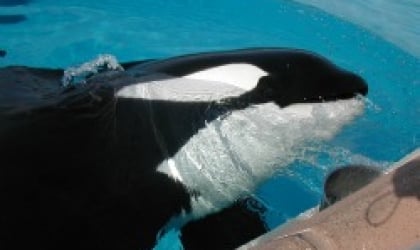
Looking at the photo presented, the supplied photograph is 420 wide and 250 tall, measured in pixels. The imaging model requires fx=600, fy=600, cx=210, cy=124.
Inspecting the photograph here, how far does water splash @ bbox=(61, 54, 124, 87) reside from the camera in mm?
4922

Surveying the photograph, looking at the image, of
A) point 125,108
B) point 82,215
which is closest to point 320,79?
point 125,108

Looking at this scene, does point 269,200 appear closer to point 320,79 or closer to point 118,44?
point 320,79

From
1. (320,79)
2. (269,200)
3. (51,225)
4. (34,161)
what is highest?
(320,79)

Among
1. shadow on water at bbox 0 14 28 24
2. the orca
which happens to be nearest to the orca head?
the orca

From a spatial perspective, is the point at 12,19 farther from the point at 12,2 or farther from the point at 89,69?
the point at 89,69

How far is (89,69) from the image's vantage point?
17.5 ft

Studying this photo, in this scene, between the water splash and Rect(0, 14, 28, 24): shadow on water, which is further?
Rect(0, 14, 28, 24): shadow on water

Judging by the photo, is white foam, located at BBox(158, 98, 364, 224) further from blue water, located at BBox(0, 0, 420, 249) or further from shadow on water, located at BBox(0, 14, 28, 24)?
shadow on water, located at BBox(0, 14, 28, 24)

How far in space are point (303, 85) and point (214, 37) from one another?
4.93 meters

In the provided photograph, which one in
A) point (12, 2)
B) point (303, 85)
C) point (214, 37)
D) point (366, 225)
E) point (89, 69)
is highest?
point (366, 225)

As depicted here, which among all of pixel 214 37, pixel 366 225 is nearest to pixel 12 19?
pixel 214 37

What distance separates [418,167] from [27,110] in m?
2.34

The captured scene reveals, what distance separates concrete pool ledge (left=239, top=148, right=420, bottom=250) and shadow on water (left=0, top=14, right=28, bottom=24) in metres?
7.55

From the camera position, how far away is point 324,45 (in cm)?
862
